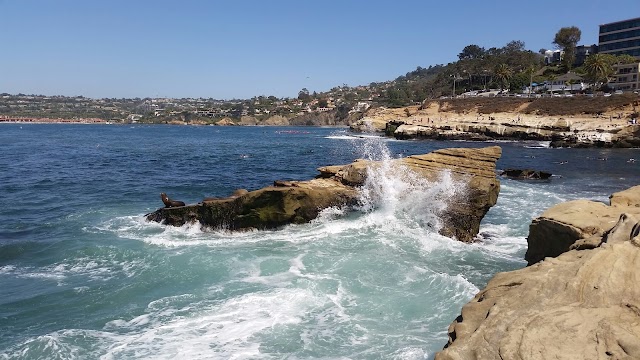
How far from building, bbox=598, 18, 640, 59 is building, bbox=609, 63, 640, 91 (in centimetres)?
2252

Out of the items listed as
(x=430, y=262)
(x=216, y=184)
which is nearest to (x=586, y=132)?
(x=216, y=184)

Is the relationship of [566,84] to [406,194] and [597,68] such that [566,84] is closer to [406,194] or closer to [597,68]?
[597,68]

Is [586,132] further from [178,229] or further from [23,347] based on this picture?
[23,347]

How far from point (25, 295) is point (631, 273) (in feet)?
43.8

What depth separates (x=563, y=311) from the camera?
207 inches

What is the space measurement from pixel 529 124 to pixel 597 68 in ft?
86.6

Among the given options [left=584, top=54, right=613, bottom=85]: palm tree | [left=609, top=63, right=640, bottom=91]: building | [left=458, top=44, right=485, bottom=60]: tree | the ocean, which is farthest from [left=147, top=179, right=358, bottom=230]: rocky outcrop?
[left=458, top=44, right=485, bottom=60]: tree

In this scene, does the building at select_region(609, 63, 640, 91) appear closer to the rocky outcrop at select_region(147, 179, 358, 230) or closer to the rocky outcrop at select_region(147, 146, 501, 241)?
the rocky outcrop at select_region(147, 146, 501, 241)

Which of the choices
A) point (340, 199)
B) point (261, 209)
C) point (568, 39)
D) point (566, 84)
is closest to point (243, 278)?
point (261, 209)

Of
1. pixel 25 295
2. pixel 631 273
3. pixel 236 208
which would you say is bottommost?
pixel 25 295

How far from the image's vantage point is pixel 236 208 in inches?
701

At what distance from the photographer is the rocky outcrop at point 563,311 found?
4.70 meters

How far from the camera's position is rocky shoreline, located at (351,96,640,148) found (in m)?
61.2

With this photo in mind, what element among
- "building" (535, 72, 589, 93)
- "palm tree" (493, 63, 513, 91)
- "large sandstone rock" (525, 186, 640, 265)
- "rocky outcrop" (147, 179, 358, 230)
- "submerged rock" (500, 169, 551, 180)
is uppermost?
"palm tree" (493, 63, 513, 91)
